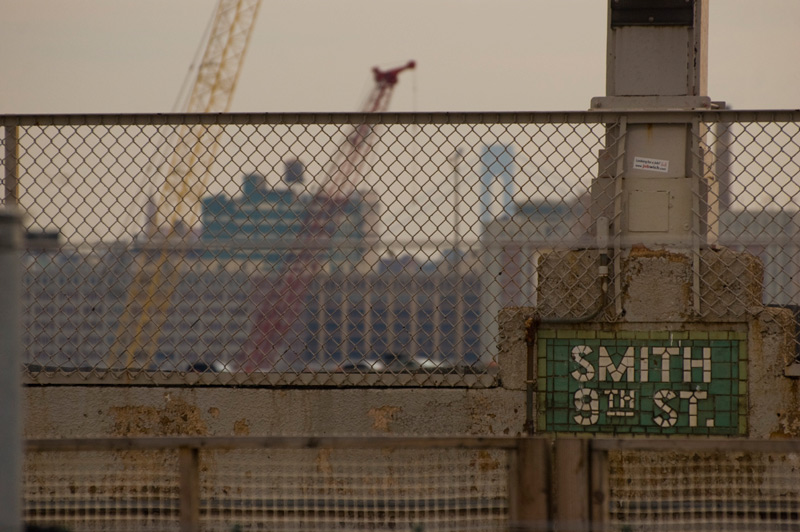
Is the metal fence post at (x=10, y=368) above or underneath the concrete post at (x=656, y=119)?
underneath

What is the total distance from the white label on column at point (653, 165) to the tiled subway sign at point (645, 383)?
0.80 meters

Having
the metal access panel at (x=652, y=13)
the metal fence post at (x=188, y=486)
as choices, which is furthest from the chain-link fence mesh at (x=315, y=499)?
the metal access panel at (x=652, y=13)

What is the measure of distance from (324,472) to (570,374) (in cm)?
150

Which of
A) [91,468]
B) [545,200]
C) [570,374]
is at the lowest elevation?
[91,468]

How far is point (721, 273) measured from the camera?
15.1ft

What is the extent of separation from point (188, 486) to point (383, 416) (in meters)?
1.59

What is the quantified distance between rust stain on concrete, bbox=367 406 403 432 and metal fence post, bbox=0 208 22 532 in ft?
7.80

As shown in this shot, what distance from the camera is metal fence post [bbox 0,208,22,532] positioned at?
2311 millimetres

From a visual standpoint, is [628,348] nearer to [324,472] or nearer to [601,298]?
[601,298]

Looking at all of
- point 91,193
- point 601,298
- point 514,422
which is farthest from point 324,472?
point 91,193

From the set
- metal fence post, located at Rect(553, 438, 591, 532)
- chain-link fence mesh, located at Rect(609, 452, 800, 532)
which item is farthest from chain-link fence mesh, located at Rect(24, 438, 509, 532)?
chain-link fence mesh, located at Rect(609, 452, 800, 532)

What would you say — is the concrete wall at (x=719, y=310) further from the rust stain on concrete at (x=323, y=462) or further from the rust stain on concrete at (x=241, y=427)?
the rust stain on concrete at (x=241, y=427)

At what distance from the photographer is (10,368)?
92.8 inches

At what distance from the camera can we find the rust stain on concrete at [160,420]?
473 centimetres
